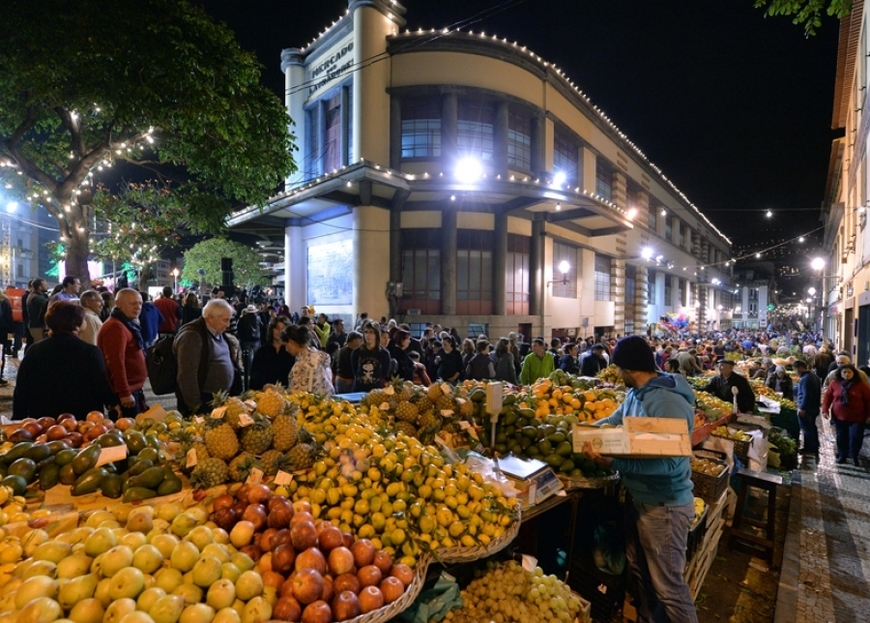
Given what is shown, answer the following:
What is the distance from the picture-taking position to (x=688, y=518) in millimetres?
3172

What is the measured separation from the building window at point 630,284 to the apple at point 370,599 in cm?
2983

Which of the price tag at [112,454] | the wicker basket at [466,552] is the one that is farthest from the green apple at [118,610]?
the wicker basket at [466,552]

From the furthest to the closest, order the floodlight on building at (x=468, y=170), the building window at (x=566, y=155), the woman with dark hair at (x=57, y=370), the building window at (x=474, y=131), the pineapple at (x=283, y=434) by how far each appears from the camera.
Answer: the building window at (x=566, y=155), the building window at (x=474, y=131), the floodlight on building at (x=468, y=170), the woman with dark hair at (x=57, y=370), the pineapple at (x=283, y=434)

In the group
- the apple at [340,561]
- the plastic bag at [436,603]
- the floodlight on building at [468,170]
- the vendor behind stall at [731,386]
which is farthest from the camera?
the floodlight on building at [468,170]

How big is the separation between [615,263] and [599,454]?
25.8 meters

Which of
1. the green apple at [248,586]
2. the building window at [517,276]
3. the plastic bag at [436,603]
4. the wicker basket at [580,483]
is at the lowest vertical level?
the plastic bag at [436,603]

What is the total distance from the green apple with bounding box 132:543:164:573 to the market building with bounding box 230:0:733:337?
13.6m

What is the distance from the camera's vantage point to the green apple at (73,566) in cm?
172

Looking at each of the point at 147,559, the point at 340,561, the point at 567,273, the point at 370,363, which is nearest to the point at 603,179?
the point at 567,273

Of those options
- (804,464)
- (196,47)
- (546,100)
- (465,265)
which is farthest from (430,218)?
(804,464)

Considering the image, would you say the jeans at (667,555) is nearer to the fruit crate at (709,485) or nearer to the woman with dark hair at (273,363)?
the fruit crate at (709,485)

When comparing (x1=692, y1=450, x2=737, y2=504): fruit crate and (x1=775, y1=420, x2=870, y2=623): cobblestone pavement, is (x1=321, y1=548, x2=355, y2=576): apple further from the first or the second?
(x1=775, y1=420, x2=870, y2=623): cobblestone pavement

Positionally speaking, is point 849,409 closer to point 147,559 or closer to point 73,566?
point 147,559

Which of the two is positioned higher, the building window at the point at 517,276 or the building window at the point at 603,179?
the building window at the point at 603,179
